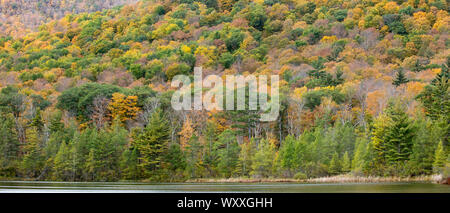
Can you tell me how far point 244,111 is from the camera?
74562 millimetres

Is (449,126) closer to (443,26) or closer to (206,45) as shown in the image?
(443,26)

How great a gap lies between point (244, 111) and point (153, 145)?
15.8m

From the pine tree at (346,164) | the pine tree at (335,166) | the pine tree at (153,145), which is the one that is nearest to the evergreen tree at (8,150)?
the pine tree at (153,145)

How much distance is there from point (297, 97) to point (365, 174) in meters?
26.1

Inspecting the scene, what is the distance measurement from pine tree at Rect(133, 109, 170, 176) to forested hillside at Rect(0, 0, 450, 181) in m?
0.16

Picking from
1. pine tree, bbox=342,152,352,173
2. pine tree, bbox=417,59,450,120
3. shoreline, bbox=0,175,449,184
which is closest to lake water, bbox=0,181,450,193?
shoreline, bbox=0,175,449,184

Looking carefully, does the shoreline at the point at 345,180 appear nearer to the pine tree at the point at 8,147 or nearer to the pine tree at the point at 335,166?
the pine tree at the point at 335,166

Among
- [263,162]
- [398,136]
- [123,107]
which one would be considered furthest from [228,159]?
[123,107]

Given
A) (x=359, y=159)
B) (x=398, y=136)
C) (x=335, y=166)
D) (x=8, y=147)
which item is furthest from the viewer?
(x=8, y=147)

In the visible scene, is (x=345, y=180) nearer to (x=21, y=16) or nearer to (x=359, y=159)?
(x=359, y=159)

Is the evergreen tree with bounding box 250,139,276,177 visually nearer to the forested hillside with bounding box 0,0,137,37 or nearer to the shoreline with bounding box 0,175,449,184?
the shoreline with bounding box 0,175,449,184

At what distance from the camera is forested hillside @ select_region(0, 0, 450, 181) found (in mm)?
60219

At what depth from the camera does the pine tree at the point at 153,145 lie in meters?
62.8

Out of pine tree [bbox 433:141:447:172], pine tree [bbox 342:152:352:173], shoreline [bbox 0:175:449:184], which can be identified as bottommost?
shoreline [bbox 0:175:449:184]
